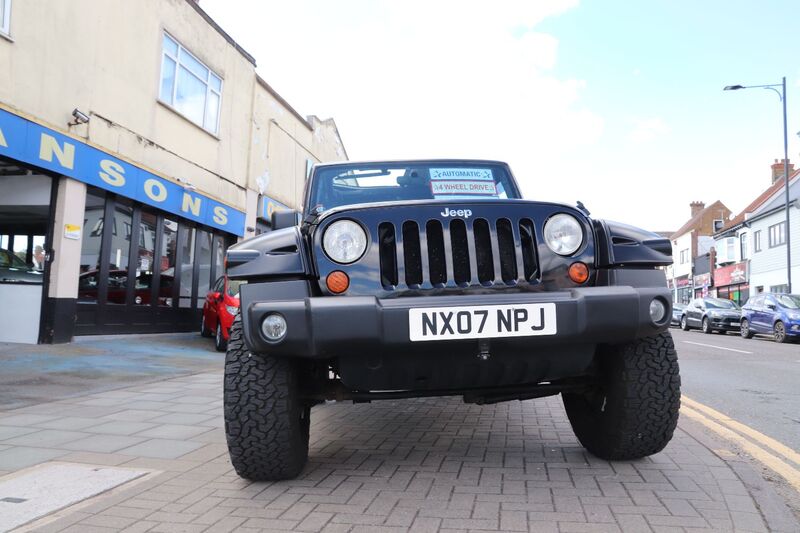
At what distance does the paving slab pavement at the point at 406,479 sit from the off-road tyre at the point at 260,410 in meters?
0.18

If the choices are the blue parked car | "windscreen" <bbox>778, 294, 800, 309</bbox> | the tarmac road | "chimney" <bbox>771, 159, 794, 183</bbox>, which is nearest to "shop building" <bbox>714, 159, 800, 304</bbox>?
"chimney" <bbox>771, 159, 794, 183</bbox>

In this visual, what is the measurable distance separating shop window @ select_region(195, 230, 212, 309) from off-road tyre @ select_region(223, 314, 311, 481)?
11.6m

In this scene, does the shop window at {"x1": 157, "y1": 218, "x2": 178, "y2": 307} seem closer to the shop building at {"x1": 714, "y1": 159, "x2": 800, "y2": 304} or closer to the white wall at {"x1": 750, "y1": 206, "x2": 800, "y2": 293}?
the shop building at {"x1": 714, "y1": 159, "x2": 800, "y2": 304}

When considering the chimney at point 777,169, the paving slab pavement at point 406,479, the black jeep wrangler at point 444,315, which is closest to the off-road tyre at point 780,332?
the paving slab pavement at point 406,479

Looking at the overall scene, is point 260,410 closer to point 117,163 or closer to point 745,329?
point 117,163

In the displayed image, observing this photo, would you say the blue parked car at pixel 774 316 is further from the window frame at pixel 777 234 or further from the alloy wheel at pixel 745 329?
the window frame at pixel 777 234

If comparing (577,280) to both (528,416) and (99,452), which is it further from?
(99,452)

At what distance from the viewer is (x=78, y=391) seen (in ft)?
19.2

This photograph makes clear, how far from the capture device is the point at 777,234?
29.2 meters

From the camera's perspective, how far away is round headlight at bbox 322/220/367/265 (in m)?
2.73

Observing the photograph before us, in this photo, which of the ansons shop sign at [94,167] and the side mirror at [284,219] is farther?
the ansons shop sign at [94,167]

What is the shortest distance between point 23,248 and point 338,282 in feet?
28.2

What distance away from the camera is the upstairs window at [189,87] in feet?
39.3

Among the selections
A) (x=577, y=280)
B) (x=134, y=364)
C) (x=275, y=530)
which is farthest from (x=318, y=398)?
(x=134, y=364)
